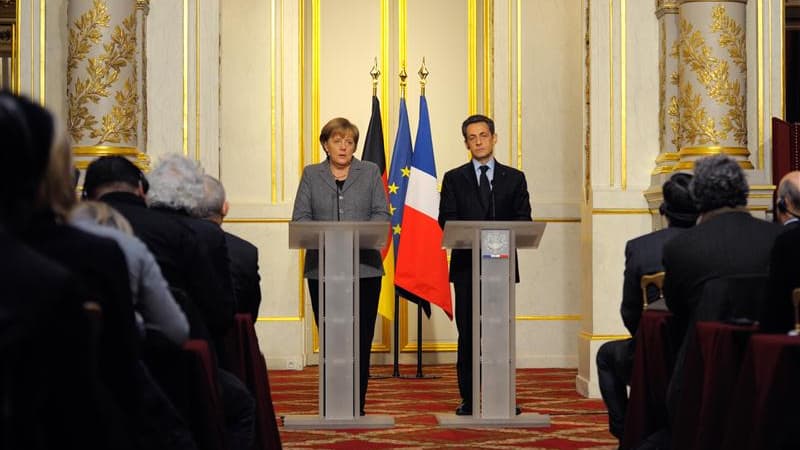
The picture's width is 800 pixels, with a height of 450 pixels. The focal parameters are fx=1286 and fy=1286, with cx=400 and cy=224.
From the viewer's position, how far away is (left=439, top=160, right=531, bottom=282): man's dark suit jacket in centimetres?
716

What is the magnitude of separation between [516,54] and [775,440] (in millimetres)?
6689

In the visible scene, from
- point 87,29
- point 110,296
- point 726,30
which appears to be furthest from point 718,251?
point 87,29

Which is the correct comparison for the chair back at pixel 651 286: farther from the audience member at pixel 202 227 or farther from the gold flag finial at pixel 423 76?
the gold flag finial at pixel 423 76

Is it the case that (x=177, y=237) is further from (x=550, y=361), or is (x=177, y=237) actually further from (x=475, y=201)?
(x=550, y=361)

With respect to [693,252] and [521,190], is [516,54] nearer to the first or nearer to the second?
[521,190]

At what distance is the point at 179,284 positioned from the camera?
4098 mm

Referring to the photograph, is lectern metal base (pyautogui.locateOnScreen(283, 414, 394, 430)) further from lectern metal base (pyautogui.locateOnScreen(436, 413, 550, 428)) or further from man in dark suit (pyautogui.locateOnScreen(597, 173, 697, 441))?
man in dark suit (pyautogui.locateOnScreen(597, 173, 697, 441))

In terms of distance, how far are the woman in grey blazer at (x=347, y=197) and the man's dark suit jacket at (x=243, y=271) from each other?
166 cm

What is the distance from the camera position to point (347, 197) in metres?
7.16

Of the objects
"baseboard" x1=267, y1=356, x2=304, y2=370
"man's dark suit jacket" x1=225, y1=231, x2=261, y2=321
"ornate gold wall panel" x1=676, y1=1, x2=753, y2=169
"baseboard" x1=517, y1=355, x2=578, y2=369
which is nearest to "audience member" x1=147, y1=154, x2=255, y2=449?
"man's dark suit jacket" x1=225, y1=231, x2=261, y2=321

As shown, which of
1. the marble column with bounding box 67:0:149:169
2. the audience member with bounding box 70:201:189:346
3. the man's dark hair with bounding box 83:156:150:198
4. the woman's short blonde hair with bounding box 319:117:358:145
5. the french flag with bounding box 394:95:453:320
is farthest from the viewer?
the french flag with bounding box 394:95:453:320

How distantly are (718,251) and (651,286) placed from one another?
94cm

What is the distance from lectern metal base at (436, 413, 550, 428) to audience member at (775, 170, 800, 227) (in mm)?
2227

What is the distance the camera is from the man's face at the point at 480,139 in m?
7.11
